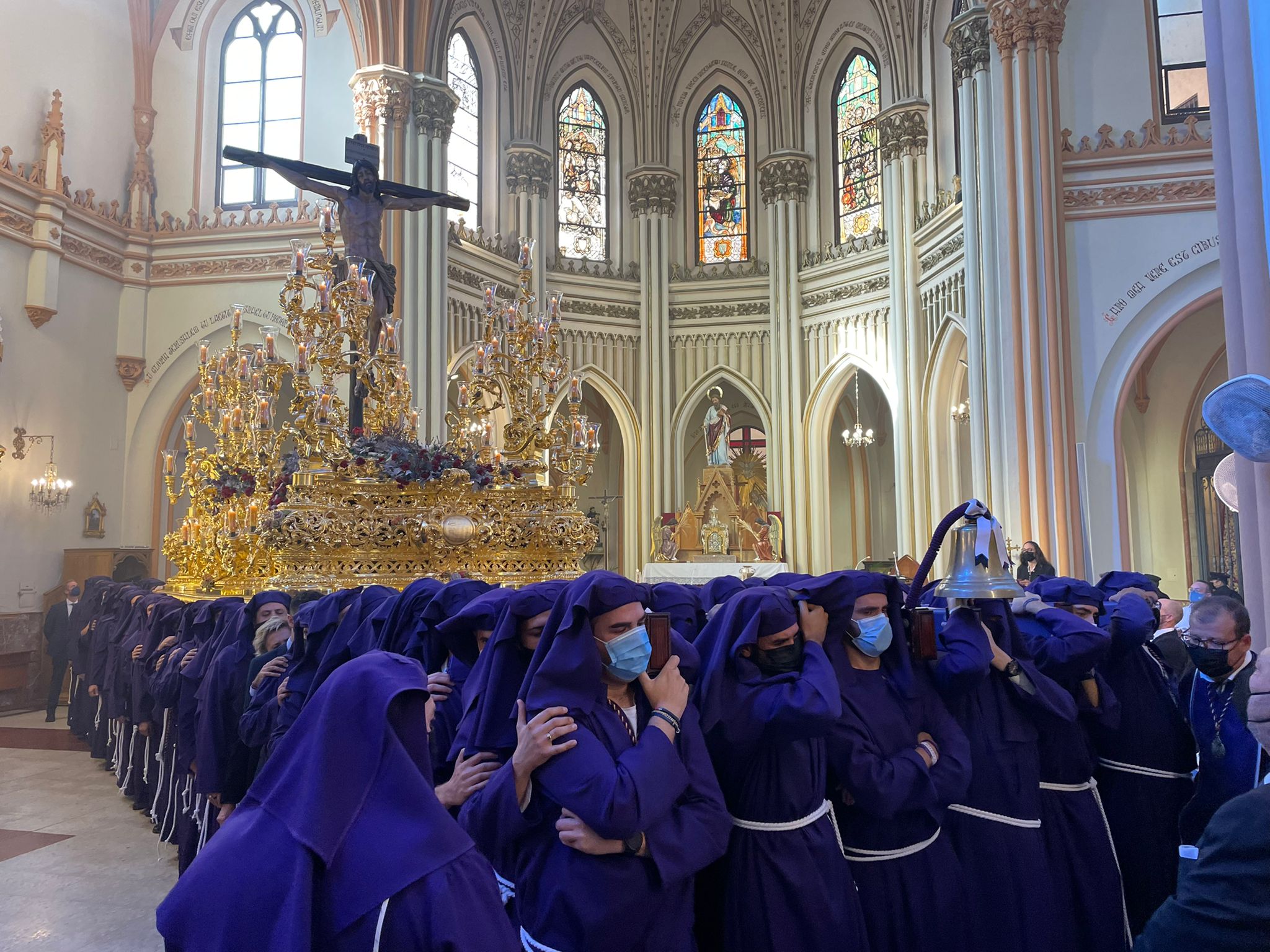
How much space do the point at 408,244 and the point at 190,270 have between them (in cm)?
337

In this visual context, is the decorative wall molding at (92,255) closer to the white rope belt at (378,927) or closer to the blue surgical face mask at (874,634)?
the blue surgical face mask at (874,634)

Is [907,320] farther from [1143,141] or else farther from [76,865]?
[76,865]

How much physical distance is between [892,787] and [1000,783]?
697 millimetres

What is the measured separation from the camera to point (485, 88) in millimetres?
18000

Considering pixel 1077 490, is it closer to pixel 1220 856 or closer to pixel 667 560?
pixel 667 560

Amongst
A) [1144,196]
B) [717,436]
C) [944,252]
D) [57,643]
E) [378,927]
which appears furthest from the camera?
[717,436]

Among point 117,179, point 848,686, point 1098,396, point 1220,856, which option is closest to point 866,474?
point 1098,396

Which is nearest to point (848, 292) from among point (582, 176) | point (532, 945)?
point (582, 176)

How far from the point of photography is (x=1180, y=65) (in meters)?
12.2

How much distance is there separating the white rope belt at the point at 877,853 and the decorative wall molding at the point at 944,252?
39.6 ft

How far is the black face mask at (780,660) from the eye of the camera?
290 centimetres

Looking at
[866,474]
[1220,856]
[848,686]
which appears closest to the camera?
[1220,856]

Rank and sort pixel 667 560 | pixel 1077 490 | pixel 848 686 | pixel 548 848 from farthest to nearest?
pixel 667 560 → pixel 1077 490 → pixel 848 686 → pixel 548 848

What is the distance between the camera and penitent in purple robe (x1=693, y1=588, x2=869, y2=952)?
2.78m
